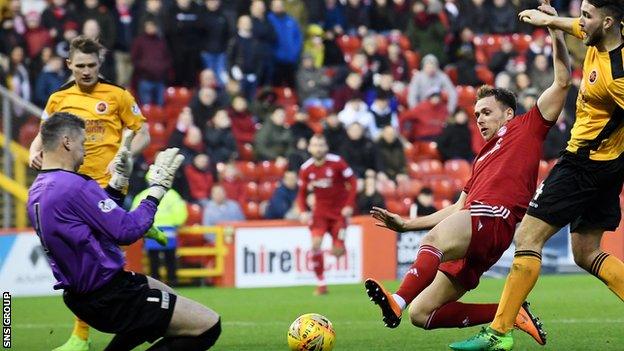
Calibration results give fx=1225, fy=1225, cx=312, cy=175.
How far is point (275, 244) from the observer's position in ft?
61.3

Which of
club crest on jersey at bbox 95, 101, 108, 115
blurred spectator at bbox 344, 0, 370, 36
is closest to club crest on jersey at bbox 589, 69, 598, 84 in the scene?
club crest on jersey at bbox 95, 101, 108, 115

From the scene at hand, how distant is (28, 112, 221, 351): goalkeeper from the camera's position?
7078 mm

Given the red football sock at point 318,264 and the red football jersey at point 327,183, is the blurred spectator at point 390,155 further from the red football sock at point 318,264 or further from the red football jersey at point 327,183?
the red football sock at point 318,264

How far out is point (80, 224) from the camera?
710 centimetres

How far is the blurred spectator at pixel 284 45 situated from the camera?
2220cm

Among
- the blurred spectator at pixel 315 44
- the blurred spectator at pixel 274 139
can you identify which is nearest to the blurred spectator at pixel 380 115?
the blurred spectator at pixel 274 139

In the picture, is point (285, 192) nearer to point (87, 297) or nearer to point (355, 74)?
point (355, 74)

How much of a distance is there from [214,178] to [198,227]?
1668mm

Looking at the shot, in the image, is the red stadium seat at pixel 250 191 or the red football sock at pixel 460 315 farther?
the red stadium seat at pixel 250 191

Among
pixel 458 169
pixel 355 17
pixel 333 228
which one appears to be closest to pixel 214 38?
pixel 355 17

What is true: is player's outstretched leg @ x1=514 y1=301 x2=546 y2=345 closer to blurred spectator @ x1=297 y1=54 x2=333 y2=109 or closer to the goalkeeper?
the goalkeeper

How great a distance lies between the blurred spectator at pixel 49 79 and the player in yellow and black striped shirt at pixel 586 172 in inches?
495

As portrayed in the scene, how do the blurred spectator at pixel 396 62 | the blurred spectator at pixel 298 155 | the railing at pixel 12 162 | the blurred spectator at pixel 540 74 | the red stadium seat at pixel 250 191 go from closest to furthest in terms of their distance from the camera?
the railing at pixel 12 162 → the blurred spectator at pixel 298 155 → the red stadium seat at pixel 250 191 → the blurred spectator at pixel 540 74 → the blurred spectator at pixel 396 62

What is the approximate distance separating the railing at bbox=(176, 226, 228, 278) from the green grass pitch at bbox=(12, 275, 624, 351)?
41 cm
